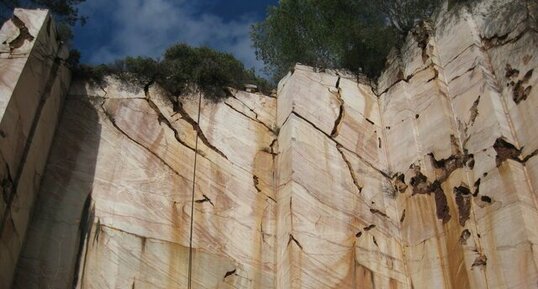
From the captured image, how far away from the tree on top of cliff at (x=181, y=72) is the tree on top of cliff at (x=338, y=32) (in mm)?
1483

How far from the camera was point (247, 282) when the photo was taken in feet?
27.3

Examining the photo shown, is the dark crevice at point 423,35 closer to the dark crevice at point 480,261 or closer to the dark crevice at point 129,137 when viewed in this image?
the dark crevice at point 480,261

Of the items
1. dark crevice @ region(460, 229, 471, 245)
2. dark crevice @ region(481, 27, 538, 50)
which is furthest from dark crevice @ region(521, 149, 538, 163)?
dark crevice @ region(481, 27, 538, 50)

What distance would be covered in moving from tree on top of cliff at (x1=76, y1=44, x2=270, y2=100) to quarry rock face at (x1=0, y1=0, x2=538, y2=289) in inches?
8.2

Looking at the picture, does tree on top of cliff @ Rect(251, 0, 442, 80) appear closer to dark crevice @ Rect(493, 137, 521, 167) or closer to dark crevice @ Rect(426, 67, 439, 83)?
dark crevice @ Rect(426, 67, 439, 83)

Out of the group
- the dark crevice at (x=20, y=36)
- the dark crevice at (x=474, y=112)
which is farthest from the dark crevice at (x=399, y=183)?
the dark crevice at (x=20, y=36)

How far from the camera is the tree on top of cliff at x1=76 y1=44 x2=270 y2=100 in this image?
10117mm

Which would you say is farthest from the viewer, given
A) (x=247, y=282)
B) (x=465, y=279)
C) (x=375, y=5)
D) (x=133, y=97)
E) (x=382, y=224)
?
(x=375, y=5)

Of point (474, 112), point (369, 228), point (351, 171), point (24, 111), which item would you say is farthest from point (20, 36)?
point (474, 112)

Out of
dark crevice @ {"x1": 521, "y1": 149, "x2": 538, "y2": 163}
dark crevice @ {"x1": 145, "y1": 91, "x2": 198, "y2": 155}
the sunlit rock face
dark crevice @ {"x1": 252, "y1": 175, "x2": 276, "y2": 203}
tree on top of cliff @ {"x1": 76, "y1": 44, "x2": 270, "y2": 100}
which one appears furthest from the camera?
tree on top of cliff @ {"x1": 76, "y1": 44, "x2": 270, "y2": 100}

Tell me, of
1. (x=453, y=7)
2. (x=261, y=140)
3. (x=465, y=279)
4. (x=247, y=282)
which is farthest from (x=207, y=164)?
(x=453, y=7)

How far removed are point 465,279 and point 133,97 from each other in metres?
5.18

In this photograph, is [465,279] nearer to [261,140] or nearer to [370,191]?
[370,191]

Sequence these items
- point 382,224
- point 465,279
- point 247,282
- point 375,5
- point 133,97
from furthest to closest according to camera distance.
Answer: point 375,5 < point 133,97 < point 382,224 < point 247,282 < point 465,279
